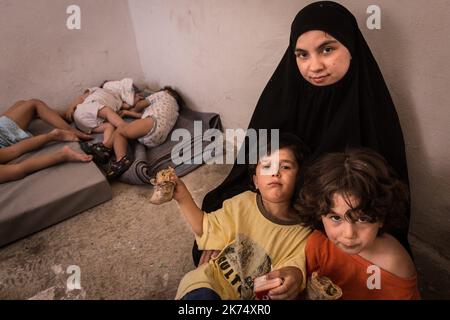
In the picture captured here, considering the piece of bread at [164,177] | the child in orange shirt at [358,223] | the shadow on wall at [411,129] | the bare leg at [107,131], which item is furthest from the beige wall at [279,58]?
the piece of bread at [164,177]

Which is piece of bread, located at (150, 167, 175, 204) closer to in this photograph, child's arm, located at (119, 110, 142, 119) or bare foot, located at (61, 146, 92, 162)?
bare foot, located at (61, 146, 92, 162)

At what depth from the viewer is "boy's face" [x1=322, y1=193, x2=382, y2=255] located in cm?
94

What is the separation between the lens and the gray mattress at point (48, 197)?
1733 millimetres

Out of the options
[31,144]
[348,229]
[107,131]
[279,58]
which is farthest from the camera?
[107,131]

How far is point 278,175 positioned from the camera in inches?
45.3

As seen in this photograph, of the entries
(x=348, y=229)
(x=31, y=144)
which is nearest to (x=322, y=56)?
(x=348, y=229)

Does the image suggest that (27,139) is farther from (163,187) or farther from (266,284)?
(266,284)

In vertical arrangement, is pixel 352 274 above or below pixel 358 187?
below

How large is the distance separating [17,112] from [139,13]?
1282 mm

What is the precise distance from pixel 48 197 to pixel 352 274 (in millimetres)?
1567

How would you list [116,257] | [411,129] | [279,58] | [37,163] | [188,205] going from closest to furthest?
[188,205] < [411,129] < [116,257] < [279,58] < [37,163]

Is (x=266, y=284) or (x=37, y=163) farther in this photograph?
(x=37, y=163)

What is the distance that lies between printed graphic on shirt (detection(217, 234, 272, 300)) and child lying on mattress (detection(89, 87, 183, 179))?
1210 mm

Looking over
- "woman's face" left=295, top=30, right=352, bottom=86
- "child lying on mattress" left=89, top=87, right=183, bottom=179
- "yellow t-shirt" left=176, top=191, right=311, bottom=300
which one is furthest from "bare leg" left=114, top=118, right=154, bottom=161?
"woman's face" left=295, top=30, right=352, bottom=86
